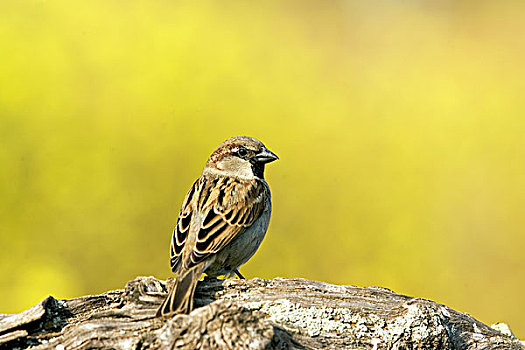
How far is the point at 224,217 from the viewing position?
3.07 meters

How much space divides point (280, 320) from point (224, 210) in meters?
0.83

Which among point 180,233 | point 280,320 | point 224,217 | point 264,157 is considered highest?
point 264,157

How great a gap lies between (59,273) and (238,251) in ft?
6.32

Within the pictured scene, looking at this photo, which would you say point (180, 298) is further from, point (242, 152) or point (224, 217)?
point (242, 152)

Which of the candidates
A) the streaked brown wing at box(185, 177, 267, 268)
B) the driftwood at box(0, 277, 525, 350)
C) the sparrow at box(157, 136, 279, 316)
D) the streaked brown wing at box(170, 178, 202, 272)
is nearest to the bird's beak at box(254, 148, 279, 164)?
the sparrow at box(157, 136, 279, 316)

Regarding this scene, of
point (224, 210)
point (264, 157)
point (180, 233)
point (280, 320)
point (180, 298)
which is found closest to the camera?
point (180, 298)

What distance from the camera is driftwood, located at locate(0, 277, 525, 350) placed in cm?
225

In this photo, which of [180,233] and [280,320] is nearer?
[280,320]

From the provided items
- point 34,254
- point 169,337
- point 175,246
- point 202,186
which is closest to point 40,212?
point 34,254

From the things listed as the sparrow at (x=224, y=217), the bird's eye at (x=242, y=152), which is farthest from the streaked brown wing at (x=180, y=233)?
the bird's eye at (x=242, y=152)

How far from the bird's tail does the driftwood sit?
0.12 feet

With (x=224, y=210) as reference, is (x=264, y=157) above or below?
above

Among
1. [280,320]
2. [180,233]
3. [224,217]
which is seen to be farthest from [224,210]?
[280,320]

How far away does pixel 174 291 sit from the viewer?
2328 millimetres
